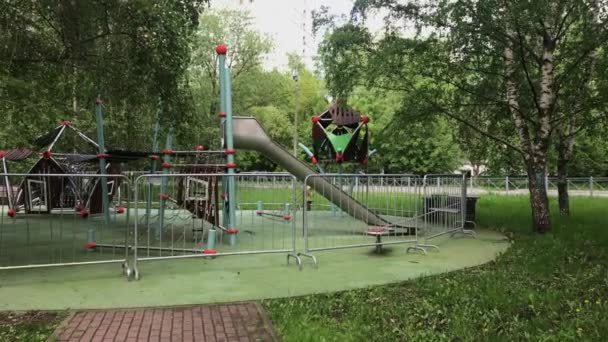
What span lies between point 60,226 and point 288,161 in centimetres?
477

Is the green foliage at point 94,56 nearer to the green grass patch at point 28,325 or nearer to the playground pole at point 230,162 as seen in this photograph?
the playground pole at point 230,162

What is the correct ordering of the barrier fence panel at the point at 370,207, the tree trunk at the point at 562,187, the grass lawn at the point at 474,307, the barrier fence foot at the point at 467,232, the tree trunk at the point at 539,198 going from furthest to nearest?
the tree trunk at the point at 562,187
the barrier fence foot at the point at 467,232
the tree trunk at the point at 539,198
the barrier fence panel at the point at 370,207
the grass lawn at the point at 474,307

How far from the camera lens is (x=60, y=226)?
7738 mm

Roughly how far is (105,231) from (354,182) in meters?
5.30

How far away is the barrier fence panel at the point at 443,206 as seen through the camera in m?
8.96

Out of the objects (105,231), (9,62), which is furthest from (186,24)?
(105,231)

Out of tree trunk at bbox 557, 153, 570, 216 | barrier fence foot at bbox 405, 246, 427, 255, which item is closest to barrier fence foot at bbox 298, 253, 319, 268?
barrier fence foot at bbox 405, 246, 427, 255

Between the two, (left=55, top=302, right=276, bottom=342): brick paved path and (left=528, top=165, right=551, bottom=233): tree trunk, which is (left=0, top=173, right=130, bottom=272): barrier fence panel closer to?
(left=55, top=302, right=276, bottom=342): brick paved path

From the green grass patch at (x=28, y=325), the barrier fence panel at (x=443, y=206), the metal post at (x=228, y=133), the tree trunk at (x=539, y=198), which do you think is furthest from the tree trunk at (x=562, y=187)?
the green grass patch at (x=28, y=325)

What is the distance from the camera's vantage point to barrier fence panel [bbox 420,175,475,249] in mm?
8961

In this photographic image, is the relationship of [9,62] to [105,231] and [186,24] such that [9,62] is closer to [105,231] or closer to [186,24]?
[186,24]

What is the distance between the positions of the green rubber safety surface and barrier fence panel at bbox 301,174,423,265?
650 mm

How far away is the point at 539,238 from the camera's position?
8.86 metres

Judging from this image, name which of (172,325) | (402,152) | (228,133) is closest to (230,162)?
(228,133)
